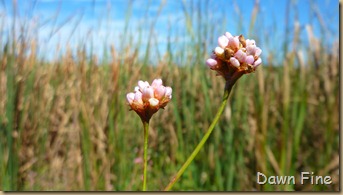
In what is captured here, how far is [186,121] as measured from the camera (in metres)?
1.56

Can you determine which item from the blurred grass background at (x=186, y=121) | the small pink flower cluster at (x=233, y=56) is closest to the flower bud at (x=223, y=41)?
the small pink flower cluster at (x=233, y=56)

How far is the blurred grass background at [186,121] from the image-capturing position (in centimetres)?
145

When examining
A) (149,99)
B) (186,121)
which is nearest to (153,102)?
(149,99)

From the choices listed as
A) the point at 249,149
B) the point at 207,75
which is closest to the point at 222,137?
the point at 249,149

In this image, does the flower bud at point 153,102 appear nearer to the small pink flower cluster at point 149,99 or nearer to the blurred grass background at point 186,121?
the small pink flower cluster at point 149,99

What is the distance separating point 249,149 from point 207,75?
9.8 inches

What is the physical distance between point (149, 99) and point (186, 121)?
1.13 m

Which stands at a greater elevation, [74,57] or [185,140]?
[74,57]

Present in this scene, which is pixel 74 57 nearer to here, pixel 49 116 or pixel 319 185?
pixel 49 116

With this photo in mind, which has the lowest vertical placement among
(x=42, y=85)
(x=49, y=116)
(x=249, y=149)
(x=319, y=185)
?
(x=319, y=185)

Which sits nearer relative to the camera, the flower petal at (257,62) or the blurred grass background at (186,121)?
the flower petal at (257,62)

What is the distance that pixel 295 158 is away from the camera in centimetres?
144

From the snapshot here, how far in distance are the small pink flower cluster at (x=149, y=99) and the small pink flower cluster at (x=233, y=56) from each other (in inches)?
1.8

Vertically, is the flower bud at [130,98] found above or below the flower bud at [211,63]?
below
